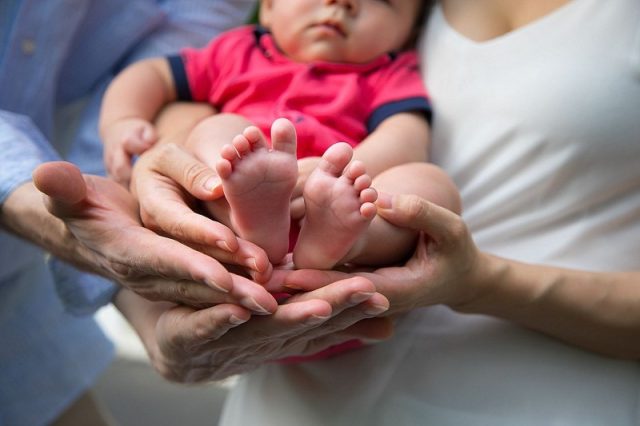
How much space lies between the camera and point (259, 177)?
57 cm

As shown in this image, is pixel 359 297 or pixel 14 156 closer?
pixel 359 297

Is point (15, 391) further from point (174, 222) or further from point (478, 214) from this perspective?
point (478, 214)

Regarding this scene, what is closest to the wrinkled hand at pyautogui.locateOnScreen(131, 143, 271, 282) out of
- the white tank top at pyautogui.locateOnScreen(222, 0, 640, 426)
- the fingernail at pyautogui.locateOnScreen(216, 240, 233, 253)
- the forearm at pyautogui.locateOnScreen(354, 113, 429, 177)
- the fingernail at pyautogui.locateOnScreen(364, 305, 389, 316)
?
the fingernail at pyautogui.locateOnScreen(216, 240, 233, 253)

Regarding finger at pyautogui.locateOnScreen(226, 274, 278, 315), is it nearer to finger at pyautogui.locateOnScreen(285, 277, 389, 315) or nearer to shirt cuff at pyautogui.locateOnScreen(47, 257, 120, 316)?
finger at pyautogui.locateOnScreen(285, 277, 389, 315)

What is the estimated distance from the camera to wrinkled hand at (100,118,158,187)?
878mm

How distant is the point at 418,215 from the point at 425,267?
0.08 m

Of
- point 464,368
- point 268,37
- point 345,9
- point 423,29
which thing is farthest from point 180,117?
point 464,368

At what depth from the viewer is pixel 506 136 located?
812 mm

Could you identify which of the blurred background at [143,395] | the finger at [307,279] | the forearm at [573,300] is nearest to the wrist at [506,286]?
the forearm at [573,300]

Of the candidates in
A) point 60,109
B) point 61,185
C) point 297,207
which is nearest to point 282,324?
point 297,207

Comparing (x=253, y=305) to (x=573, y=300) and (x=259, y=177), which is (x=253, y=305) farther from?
(x=573, y=300)

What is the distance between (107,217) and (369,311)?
0.30 meters

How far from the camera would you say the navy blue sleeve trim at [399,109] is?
0.88 metres

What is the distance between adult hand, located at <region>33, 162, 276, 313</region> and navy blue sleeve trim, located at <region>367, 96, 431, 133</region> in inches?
14.8
